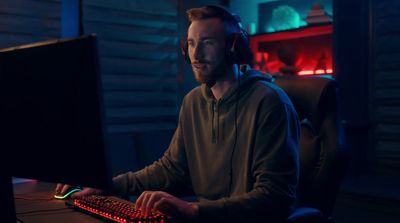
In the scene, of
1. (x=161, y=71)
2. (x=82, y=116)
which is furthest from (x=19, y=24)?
(x=82, y=116)

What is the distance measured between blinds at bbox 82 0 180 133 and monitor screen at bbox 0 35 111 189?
2.39 m

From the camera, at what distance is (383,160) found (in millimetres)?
3748

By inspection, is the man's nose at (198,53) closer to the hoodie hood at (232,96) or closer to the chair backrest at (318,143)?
the hoodie hood at (232,96)

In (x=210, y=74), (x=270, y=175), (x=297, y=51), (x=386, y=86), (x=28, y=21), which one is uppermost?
(x=28, y=21)

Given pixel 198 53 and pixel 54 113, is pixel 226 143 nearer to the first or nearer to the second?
pixel 198 53

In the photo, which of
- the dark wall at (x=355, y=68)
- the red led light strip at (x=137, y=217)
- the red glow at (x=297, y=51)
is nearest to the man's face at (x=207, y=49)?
the red led light strip at (x=137, y=217)

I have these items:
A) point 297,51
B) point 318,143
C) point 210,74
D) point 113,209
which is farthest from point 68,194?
point 297,51

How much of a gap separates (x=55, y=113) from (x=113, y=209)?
40cm

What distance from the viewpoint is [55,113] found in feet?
3.51

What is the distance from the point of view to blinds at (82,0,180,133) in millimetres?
3609

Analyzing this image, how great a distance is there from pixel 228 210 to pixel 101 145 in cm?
52

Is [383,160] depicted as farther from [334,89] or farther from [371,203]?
[334,89]

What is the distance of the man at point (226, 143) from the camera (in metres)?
1.40

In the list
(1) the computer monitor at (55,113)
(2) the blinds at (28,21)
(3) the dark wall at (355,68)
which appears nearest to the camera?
(1) the computer monitor at (55,113)
